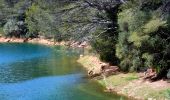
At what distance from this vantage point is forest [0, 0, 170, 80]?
3656 cm

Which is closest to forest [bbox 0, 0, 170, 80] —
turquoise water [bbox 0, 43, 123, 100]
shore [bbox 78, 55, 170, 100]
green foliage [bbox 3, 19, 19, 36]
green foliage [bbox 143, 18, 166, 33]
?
green foliage [bbox 143, 18, 166, 33]

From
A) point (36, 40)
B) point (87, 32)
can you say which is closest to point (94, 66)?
point (87, 32)

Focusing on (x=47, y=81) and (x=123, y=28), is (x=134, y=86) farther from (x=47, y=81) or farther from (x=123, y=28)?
(x=47, y=81)

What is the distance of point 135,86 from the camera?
37.7 meters

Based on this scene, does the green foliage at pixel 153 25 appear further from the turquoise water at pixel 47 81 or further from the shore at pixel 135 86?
the turquoise water at pixel 47 81

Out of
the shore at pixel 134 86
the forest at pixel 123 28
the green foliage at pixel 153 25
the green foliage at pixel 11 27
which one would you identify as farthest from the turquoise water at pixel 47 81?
the green foliage at pixel 11 27

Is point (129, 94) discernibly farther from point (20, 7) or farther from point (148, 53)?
point (20, 7)

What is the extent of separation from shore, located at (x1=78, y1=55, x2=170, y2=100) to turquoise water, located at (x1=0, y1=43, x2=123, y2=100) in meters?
1.08

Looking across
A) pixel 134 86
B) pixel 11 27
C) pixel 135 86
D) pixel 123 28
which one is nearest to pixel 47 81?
pixel 123 28

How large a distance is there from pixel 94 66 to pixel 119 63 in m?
4.39

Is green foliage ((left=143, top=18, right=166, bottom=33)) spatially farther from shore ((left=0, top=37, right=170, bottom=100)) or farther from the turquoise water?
the turquoise water

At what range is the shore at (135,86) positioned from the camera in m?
34.2

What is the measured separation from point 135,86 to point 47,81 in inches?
467

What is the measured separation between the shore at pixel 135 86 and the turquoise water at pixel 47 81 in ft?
3.55
